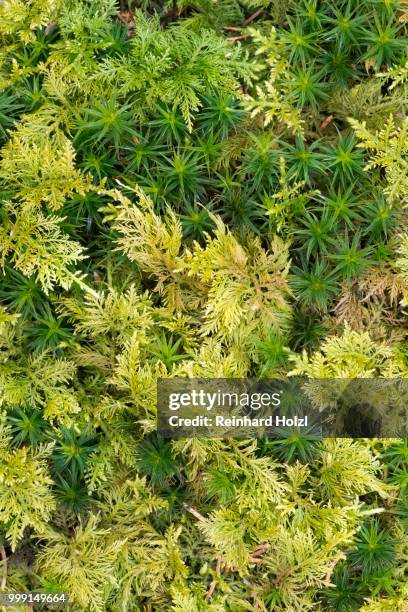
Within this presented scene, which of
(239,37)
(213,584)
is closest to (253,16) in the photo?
(239,37)

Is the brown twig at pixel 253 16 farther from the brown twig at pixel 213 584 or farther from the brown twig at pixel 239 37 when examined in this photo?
the brown twig at pixel 213 584

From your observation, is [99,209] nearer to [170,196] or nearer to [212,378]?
[170,196]

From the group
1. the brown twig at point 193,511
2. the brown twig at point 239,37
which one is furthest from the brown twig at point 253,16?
the brown twig at point 193,511

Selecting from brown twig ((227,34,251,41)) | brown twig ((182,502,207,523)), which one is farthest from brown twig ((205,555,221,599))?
brown twig ((227,34,251,41))

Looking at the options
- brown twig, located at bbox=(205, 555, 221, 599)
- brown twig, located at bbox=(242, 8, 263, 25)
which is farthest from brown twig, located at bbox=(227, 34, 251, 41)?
brown twig, located at bbox=(205, 555, 221, 599)

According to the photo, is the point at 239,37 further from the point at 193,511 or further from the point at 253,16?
the point at 193,511

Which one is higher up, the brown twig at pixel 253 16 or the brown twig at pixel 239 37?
the brown twig at pixel 253 16

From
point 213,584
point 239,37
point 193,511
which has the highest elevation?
point 239,37

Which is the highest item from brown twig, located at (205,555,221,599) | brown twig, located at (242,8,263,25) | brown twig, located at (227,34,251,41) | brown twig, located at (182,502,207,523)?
brown twig, located at (242,8,263,25)

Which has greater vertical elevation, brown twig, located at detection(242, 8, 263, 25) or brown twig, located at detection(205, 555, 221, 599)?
brown twig, located at detection(242, 8, 263, 25)

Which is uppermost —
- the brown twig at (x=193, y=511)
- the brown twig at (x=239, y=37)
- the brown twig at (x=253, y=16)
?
the brown twig at (x=253, y=16)

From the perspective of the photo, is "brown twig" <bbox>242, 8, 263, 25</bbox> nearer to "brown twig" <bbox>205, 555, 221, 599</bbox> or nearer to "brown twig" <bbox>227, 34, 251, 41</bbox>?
"brown twig" <bbox>227, 34, 251, 41</bbox>

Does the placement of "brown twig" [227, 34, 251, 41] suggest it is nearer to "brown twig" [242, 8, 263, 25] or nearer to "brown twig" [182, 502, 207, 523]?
"brown twig" [242, 8, 263, 25]

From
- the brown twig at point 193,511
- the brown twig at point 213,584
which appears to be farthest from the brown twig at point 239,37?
the brown twig at point 213,584
